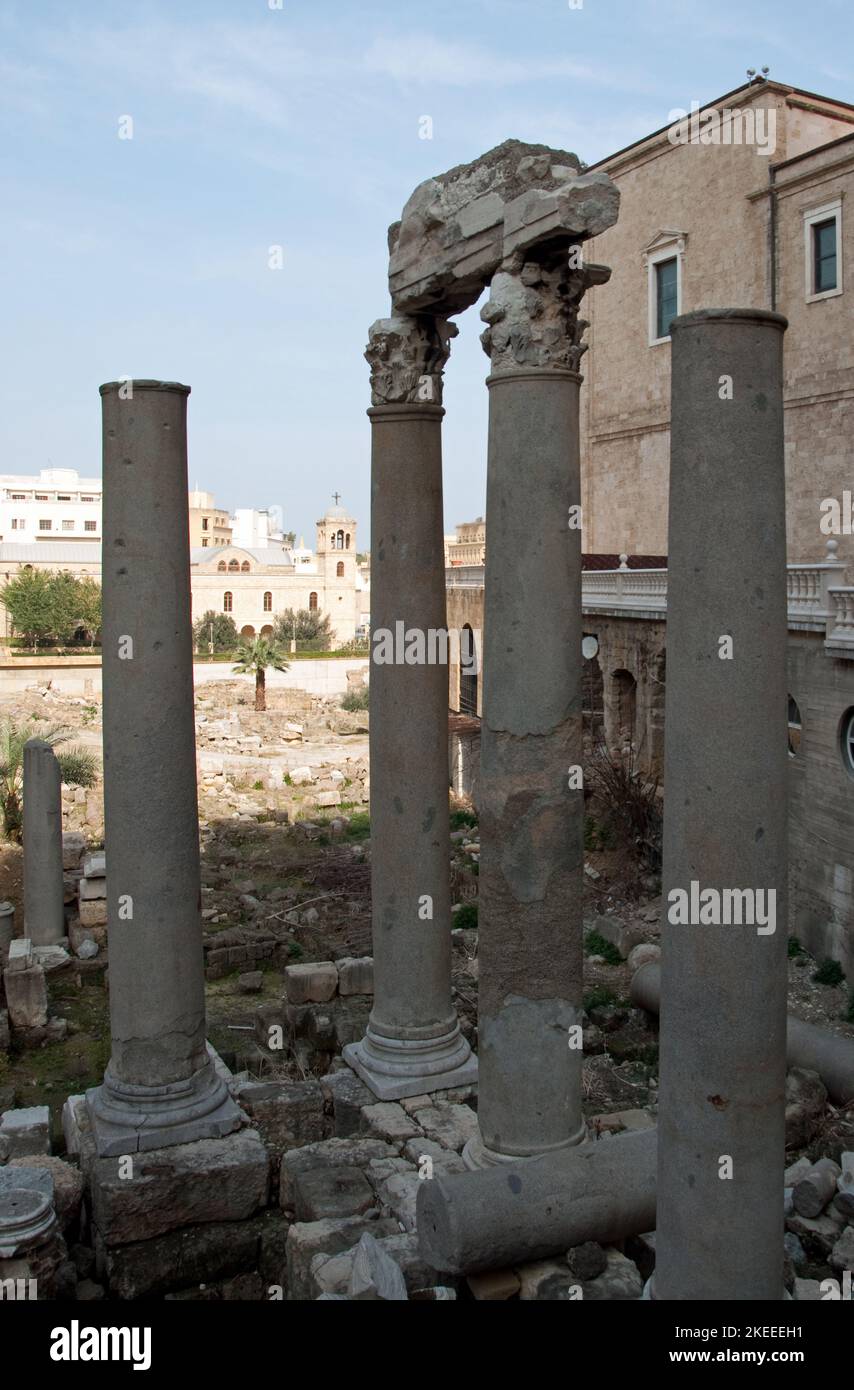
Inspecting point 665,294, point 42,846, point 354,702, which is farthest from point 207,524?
point 42,846

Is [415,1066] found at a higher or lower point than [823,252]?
lower

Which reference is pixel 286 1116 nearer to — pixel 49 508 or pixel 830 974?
pixel 830 974

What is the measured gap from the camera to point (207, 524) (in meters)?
97.8

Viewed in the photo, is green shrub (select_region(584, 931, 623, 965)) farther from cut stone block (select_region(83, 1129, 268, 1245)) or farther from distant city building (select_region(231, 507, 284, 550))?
distant city building (select_region(231, 507, 284, 550))

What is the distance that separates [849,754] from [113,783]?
10150mm

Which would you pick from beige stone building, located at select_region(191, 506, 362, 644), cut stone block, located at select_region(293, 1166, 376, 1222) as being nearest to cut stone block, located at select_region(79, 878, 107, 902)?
cut stone block, located at select_region(293, 1166, 376, 1222)

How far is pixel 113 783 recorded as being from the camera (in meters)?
6.57

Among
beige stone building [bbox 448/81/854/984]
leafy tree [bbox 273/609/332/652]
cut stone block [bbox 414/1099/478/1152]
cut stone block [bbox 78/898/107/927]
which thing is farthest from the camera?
leafy tree [bbox 273/609/332/652]

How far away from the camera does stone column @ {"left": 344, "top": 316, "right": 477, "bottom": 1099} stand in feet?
22.7

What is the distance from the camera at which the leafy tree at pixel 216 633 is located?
200 feet

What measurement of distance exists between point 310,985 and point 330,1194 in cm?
Answer: 518

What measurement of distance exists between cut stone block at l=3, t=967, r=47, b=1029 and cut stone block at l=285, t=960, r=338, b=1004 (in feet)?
7.92

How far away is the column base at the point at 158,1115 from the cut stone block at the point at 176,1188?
6cm
